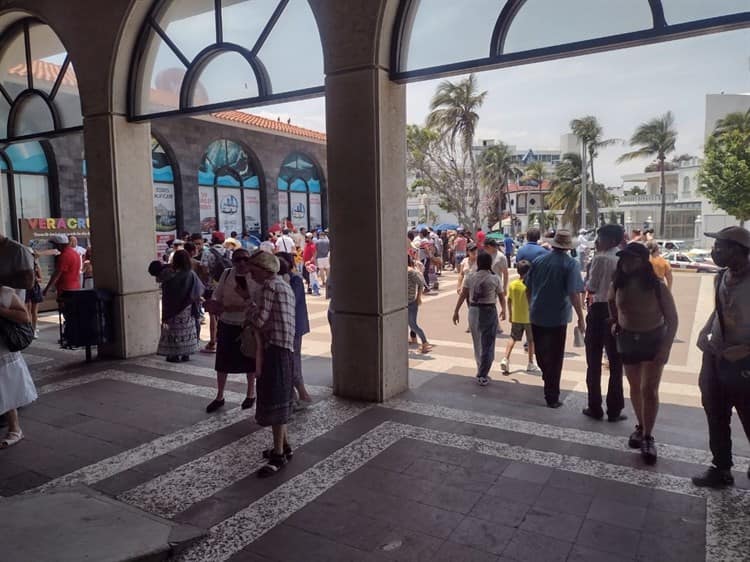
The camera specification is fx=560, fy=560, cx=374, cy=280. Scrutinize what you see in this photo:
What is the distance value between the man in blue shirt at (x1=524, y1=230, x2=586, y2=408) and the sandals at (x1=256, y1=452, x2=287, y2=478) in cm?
277

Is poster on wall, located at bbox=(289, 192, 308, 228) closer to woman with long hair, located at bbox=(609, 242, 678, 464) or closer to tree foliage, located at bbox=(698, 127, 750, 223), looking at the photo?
woman with long hair, located at bbox=(609, 242, 678, 464)

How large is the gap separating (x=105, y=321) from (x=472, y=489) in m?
5.76

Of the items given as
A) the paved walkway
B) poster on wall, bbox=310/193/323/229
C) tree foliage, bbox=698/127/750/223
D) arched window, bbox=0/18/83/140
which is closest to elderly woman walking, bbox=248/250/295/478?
the paved walkway

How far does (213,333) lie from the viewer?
8312mm

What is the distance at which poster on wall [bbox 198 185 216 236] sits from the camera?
20.4 meters

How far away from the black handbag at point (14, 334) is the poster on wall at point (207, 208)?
1619cm

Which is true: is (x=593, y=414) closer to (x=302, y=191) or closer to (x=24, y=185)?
(x=24, y=185)

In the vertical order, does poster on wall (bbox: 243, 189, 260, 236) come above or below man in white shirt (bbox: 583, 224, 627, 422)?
above

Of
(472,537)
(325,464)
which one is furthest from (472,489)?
(325,464)

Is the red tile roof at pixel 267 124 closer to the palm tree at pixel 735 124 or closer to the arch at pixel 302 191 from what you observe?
the arch at pixel 302 191

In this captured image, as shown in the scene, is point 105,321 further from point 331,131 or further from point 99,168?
point 331,131

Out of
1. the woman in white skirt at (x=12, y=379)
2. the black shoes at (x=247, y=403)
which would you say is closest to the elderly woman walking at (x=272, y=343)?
the black shoes at (x=247, y=403)

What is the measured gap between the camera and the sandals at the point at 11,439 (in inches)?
182

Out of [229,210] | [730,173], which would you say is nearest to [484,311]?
[229,210]
